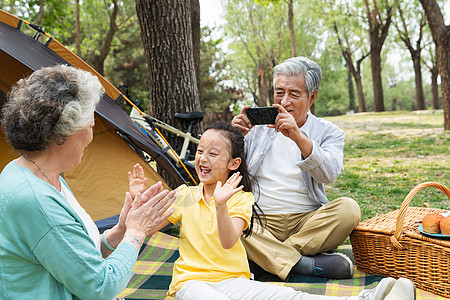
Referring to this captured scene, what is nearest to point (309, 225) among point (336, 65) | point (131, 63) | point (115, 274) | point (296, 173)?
→ point (296, 173)

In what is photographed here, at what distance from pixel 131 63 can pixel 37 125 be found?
18.9m

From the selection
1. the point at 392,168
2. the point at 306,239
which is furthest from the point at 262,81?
the point at 306,239

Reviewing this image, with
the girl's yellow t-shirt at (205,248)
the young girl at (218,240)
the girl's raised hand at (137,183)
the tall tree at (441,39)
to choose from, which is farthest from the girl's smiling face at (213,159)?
the tall tree at (441,39)

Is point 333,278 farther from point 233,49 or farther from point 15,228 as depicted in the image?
point 233,49

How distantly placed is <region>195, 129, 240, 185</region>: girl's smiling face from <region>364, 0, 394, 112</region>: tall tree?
16594 millimetres

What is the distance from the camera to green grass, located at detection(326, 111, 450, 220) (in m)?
4.81

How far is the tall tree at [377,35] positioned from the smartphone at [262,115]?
16.0 meters

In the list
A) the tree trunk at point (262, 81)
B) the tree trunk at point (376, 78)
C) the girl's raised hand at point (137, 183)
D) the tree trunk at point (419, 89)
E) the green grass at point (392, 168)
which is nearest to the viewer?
the girl's raised hand at point (137, 183)

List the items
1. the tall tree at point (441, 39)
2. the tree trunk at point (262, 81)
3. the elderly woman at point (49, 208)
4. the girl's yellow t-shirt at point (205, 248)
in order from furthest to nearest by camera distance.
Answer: the tree trunk at point (262, 81)
the tall tree at point (441, 39)
the girl's yellow t-shirt at point (205, 248)
the elderly woman at point (49, 208)

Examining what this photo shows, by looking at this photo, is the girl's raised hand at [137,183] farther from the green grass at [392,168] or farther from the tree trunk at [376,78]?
the tree trunk at [376,78]

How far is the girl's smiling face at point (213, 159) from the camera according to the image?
2.27 metres

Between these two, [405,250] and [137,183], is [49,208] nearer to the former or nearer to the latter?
[137,183]

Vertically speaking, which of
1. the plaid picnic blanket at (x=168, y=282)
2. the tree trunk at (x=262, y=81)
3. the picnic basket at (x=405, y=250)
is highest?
the tree trunk at (x=262, y=81)

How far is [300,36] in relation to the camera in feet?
89.5
